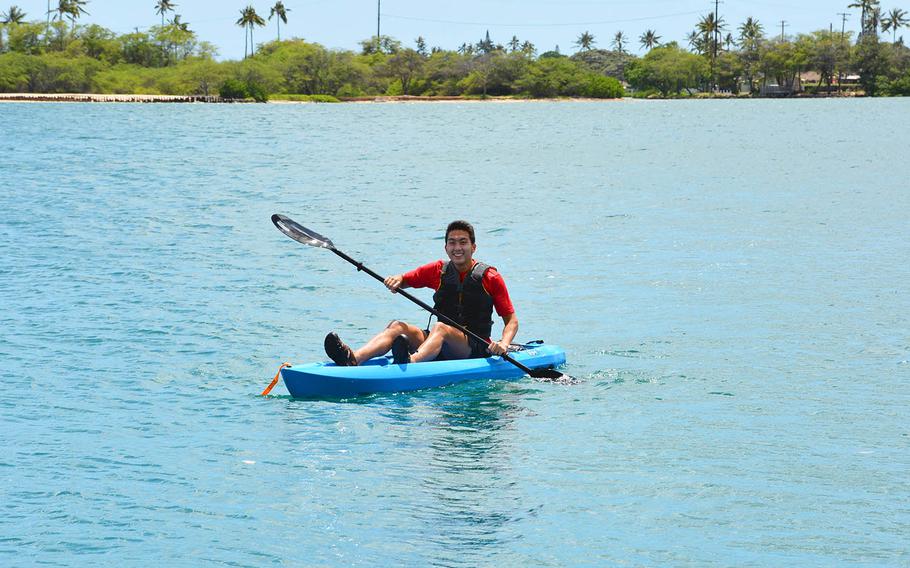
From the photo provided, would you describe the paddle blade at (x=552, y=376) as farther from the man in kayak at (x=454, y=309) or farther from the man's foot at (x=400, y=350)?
the man's foot at (x=400, y=350)

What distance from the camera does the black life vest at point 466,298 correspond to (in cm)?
949

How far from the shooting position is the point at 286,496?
7.44 meters

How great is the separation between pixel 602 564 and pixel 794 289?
9621 millimetres

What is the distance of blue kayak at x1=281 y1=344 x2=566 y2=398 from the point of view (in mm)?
9180

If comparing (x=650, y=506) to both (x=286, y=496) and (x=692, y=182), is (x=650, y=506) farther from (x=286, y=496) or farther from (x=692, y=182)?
(x=692, y=182)

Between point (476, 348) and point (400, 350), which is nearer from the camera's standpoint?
point (400, 350)

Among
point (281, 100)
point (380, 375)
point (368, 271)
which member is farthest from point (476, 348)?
point (281, 100)

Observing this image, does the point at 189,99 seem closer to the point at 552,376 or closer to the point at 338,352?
the point at 552,376

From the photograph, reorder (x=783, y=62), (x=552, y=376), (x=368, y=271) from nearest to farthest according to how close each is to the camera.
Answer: (x=368, y=271) → (x=552, y=376) → (x=783, y=62)

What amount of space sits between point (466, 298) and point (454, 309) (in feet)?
0.52

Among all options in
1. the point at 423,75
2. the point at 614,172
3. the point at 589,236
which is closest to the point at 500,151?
the point at 614,172

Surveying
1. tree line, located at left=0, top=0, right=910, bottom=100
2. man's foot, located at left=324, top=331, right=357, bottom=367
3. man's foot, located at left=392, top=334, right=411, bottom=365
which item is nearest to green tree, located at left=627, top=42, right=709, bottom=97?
tree line, located at left=0, top=0, right=910, bottom=100

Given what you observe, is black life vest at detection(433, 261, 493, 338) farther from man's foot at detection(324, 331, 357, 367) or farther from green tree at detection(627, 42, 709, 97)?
green tree at detection(627, 42, 709, 97)

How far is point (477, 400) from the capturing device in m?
9.43
